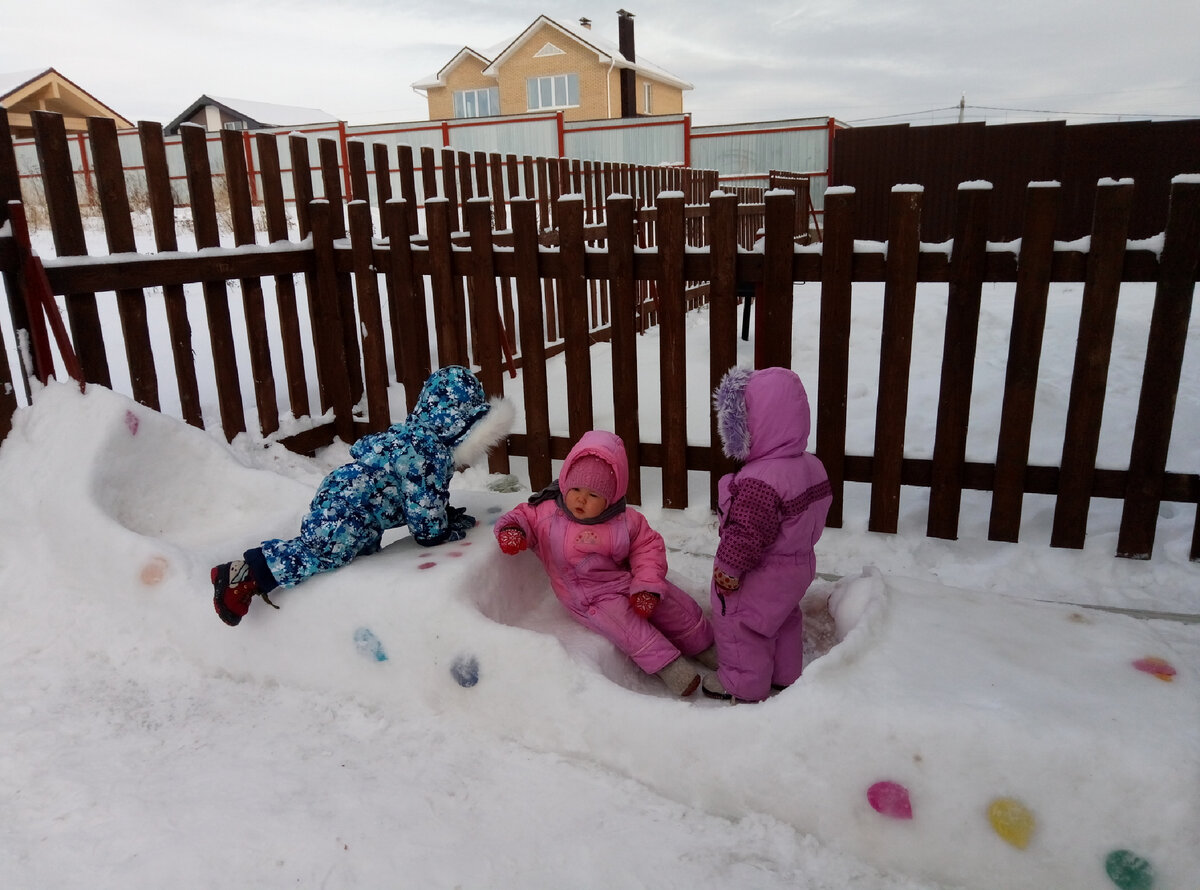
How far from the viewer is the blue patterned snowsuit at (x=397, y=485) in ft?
9.14

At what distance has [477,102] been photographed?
35.6 m

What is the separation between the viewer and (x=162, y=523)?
10.8ft

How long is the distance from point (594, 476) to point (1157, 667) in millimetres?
1592

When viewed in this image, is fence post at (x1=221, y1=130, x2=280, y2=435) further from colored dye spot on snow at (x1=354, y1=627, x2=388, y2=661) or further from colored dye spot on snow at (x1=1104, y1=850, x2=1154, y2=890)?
colored dye spot on snow at (x1=1104, y1=850, x2=1154, y2=890)

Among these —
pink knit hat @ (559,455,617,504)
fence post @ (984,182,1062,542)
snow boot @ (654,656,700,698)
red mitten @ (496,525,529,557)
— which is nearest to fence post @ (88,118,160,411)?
red mitten @ (496,525,529,557)

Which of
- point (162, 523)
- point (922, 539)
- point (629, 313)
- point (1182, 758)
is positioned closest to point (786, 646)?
point (1182, 758)

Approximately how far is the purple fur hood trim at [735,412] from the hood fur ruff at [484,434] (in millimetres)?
808

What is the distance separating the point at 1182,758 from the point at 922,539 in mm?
2070

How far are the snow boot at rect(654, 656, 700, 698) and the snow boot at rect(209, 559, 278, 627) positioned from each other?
4.19 feet

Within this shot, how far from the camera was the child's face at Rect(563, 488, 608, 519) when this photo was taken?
2678 mm

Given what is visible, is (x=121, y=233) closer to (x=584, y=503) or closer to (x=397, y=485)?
(x=397, y=485)

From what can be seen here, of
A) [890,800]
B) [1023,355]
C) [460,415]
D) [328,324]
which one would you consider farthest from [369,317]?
[890,800]

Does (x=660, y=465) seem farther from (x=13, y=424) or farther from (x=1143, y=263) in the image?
(x=13, y=424)

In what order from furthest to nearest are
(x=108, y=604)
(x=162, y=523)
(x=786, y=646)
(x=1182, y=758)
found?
(x=162, y=523) < (x=108, y=604) < (x=786, y=646) < (x=1182, y=758)
